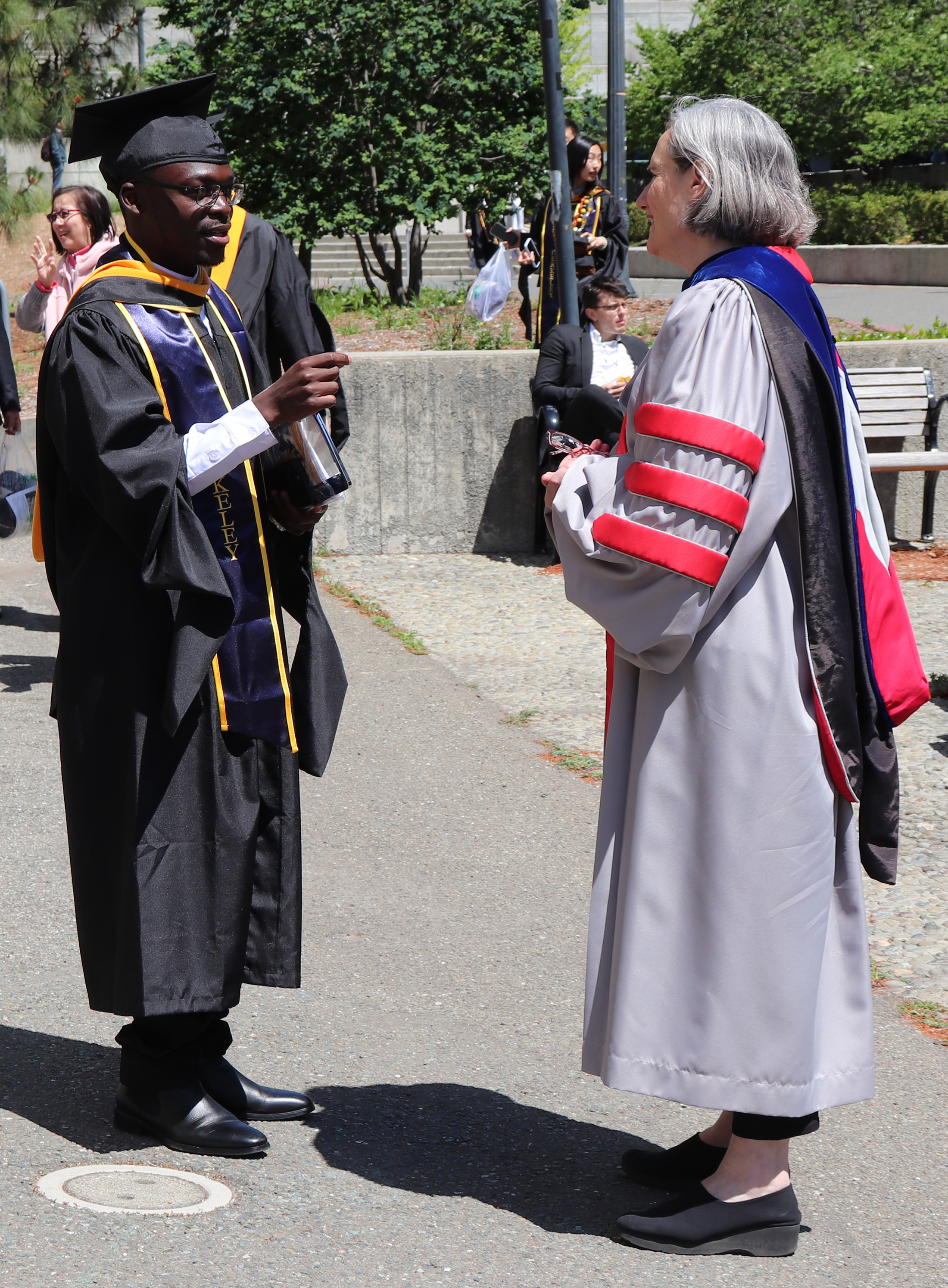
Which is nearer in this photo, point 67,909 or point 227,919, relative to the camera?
point 227,919

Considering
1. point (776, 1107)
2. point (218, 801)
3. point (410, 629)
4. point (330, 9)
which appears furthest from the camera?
point (330, 9)

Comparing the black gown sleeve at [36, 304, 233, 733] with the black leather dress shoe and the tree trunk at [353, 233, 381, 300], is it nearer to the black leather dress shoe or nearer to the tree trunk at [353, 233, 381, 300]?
the black leather dress shoe

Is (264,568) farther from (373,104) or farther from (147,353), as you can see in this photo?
(373,104)

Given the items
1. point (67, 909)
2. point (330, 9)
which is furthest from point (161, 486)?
point (330, 9)

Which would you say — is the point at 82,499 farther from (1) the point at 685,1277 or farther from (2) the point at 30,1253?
(1) the point at 685,1277

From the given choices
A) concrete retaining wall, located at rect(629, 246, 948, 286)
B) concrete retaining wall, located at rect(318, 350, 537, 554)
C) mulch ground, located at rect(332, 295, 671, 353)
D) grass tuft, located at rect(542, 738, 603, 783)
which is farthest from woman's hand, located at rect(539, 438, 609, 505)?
concrete retaining wall, located at rect(629, 246, 948, 286)

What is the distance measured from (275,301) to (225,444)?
2.87m

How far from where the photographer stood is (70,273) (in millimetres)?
7000

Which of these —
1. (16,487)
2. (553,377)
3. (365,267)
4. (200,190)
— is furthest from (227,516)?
(365,267)

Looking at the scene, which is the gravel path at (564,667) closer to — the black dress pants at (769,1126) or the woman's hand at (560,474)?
the black dress pants at (769,1126)

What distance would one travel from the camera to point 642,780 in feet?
8.82

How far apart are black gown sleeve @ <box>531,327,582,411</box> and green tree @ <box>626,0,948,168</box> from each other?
2434 centimetres

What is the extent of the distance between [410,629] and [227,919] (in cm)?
478

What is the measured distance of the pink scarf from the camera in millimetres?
6785
